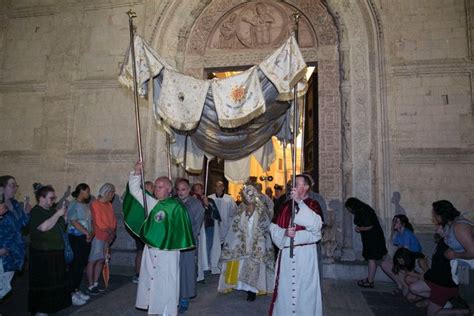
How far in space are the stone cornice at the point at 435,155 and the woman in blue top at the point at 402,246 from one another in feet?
5.14

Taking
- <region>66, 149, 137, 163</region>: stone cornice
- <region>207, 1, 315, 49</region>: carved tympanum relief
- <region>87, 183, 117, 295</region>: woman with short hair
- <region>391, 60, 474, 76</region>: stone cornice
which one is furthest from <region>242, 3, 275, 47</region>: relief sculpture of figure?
<region>87, 183, 117, 295</region>: woman with short hair

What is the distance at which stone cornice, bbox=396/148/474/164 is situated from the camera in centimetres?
714

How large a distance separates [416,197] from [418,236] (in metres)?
0.77

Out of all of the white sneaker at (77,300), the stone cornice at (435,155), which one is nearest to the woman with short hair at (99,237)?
the white sneaker at (77,300)

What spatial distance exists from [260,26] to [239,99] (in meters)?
4.58

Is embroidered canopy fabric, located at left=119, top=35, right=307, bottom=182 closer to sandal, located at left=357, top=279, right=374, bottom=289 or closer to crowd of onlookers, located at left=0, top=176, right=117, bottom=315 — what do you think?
crowd of onlookers, located at left=0, top=176, right=117, bottom=315

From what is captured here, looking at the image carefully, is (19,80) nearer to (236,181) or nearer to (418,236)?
(236,181)

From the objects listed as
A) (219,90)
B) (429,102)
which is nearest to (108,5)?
(219,90)

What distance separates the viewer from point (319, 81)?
8.16 meters

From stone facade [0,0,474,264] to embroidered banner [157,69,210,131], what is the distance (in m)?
3.36

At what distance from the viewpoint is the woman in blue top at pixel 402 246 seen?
603 cm

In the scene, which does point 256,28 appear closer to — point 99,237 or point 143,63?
point 143,63

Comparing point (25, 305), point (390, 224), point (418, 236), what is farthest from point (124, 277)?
point (418, 236)

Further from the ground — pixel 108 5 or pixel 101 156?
pixel 108 5
